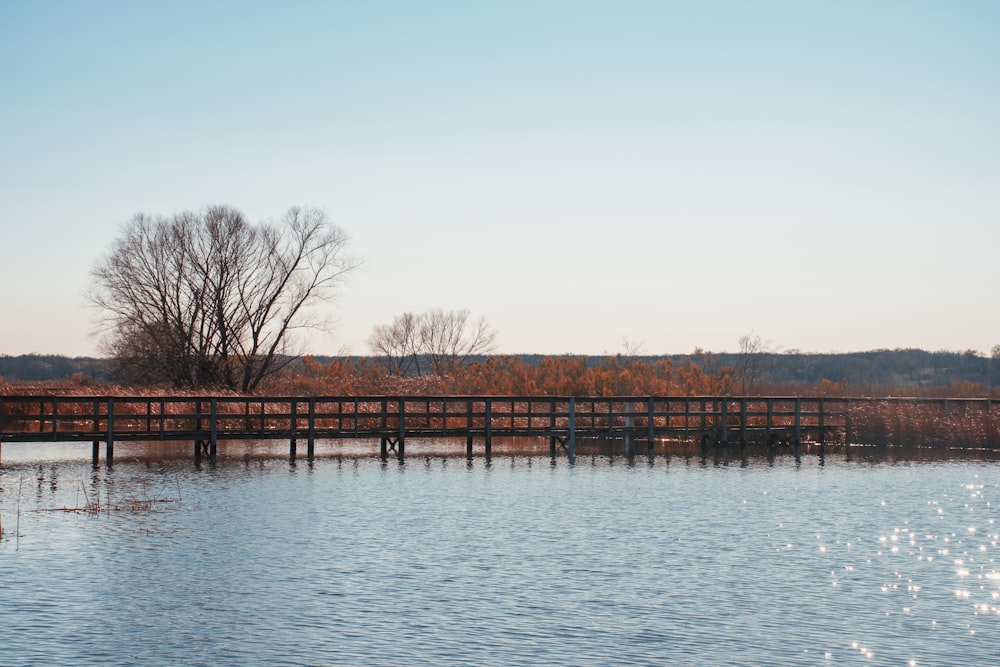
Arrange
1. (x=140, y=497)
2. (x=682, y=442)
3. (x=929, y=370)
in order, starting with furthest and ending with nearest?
(x=929, y=370) → (x=682, y=442) → (x=140, y=497)

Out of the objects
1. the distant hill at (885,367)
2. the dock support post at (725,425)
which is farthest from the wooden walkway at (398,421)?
the distant hill at (885,367)

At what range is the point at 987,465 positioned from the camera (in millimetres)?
37969

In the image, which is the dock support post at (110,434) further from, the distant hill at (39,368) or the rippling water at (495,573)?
the distant hill at (39,368)

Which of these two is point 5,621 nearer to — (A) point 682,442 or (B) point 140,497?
(B) point 140,497

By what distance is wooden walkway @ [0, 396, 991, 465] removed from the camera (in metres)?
37.7

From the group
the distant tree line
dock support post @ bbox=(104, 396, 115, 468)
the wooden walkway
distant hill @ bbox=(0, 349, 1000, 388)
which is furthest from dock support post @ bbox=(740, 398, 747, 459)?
distant hill @ bbox=(0, 349, 1000, 388)

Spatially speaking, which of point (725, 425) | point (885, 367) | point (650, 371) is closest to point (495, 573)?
point (725, 425)

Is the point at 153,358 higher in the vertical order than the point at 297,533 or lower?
higher

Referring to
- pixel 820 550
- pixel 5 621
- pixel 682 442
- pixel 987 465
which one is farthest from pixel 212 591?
pixel 682 442

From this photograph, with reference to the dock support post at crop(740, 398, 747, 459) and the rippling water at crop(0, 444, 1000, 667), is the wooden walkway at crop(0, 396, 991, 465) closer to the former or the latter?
the dock support post at crop(740, 398, 747, 459)

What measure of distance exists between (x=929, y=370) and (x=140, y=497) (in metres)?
136

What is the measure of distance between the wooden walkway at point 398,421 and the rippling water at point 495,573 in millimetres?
7126

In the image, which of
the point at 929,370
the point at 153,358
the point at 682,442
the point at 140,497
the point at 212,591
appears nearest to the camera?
the point at 212,591

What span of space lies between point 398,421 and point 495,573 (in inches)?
1036
